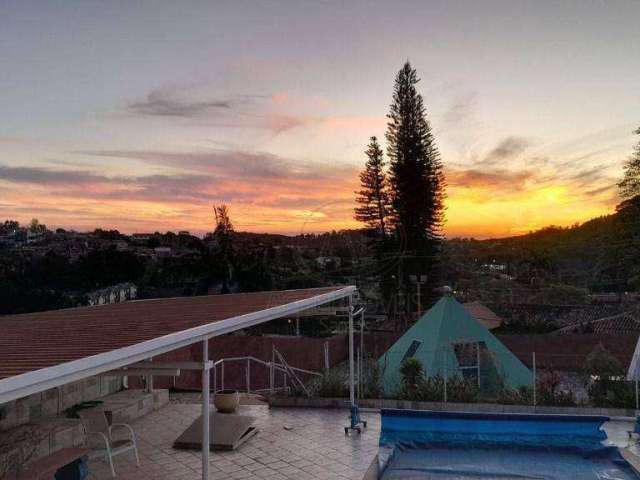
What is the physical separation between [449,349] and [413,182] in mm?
15335

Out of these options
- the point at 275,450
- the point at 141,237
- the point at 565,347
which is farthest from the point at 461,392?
the point at 141,237

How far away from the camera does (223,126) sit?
1570cm

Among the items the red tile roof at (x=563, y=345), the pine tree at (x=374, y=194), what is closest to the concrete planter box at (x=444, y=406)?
the red tile roof at (x=563, y=345)

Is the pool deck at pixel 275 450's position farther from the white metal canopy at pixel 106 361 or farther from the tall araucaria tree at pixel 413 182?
the tall araucaria tree at pixel 413 182

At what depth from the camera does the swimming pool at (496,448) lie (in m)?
6.32

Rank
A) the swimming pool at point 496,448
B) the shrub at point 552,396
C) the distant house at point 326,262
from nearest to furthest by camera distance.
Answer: the swimming pool at point 496,448 → the shrub at point 552,396 → the distant house at point 326,262

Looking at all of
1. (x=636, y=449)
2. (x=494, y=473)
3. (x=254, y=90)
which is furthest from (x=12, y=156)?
(x=636, y=449)

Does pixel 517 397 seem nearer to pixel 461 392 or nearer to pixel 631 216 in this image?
pixel 461 392

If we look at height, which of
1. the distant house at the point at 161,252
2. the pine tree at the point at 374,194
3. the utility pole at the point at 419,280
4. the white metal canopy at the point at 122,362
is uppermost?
the pine tree at the point at 374,194

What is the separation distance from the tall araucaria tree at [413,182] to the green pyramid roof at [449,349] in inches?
529

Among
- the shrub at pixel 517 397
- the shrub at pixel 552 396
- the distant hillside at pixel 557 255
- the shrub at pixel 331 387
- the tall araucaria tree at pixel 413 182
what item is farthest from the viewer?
the distant hillside at pixel 557 255

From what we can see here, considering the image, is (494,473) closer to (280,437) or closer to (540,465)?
(540,465)

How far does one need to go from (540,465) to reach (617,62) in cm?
1010

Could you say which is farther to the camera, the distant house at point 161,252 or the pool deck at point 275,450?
the distant house at point 161,252
